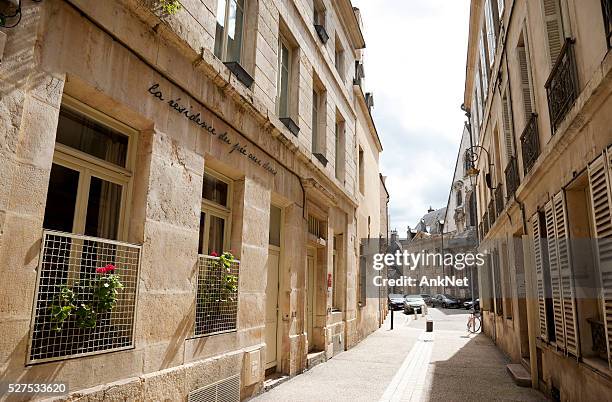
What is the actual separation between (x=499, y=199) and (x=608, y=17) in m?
7.76

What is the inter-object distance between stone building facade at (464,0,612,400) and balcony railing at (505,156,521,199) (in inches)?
0.9

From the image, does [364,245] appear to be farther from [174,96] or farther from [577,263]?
[174,96]

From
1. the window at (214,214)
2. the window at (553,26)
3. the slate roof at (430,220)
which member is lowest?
the window at (214,214)

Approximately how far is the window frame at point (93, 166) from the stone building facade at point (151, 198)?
12 millimetres

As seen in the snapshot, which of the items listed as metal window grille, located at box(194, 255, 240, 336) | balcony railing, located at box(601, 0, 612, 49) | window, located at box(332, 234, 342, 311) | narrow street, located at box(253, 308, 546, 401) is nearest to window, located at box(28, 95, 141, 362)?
metal window grille, located at box(194, 255, 240, 336)

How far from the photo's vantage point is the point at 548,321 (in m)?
6.19

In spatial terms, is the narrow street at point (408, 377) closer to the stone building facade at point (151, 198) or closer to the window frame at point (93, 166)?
the stone building facade at point (151, 198)

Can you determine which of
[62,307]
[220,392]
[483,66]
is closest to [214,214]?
[220,392]

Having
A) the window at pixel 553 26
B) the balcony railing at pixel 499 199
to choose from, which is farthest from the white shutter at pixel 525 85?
the balcony railing at pixel 499 199

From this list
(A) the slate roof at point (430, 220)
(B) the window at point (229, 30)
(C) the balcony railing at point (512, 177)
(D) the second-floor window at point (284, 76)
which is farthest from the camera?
(A) the slate roof at point (430, 220)

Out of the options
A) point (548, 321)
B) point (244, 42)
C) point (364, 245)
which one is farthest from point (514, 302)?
point (244, 42)

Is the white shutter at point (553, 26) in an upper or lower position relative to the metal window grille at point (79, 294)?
upper

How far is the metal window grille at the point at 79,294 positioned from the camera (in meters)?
3.10

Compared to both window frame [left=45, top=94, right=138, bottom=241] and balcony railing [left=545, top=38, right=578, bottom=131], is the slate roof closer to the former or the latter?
balcony railing [left=545, top=38, right=578, bottom=131]
